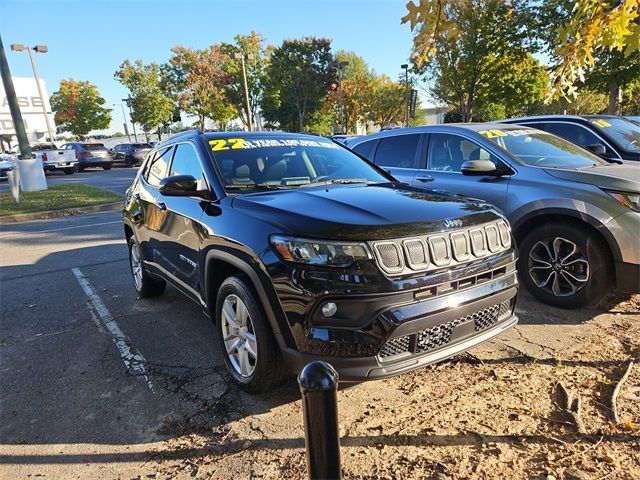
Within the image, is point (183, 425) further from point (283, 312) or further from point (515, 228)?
point (515, 228)

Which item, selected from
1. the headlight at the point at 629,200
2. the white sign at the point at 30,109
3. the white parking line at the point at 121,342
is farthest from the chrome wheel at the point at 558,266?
the white sign at the point at 30,109

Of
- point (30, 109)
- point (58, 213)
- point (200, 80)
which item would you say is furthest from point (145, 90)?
point (58, 213)

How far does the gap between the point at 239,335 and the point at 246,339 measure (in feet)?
0.30

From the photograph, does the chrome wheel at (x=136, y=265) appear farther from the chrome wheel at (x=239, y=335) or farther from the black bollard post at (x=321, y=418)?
the black bollard post at (x=321, y=418)

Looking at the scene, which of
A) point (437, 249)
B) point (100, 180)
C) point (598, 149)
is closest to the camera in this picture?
point (437, 249)

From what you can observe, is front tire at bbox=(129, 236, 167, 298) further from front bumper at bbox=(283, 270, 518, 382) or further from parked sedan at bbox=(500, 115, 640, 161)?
parked sedan at bbox=(500, 115, 640, 161)

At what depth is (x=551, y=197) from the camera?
4129mm

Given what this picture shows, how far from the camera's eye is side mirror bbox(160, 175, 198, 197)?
126 inches

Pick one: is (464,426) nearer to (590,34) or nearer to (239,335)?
(239,335)

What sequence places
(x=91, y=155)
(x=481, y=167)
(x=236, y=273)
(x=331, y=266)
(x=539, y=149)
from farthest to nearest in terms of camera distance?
(x=91, y=155), (x=539, y=149), (x=481, y=167), (x=236, y=273), (x=331, y=266)

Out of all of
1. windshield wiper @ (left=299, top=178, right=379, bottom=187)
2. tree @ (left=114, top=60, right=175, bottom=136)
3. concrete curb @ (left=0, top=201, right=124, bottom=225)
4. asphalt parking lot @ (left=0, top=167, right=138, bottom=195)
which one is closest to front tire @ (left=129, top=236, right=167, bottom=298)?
windshield wiper @ (left=299, top=178, right=379, bottom=187)

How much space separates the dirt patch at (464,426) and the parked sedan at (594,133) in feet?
14.3

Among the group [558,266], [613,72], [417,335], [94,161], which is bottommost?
[94,161]

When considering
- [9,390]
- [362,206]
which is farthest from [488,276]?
[9,390]
